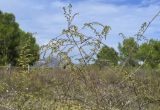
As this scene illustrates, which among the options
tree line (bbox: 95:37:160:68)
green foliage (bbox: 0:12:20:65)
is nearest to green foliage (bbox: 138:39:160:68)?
tree line (bbox: 95:37:160:68)

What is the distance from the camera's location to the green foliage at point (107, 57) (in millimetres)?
3689

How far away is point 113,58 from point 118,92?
0.33m

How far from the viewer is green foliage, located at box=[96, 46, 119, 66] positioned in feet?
12.1

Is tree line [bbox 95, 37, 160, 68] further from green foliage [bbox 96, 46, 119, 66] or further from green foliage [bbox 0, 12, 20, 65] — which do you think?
green foliage [bbox 0, 12, 20, 65]

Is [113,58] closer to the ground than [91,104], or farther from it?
farther from it

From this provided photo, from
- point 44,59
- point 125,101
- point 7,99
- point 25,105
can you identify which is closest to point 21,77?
point 25,105

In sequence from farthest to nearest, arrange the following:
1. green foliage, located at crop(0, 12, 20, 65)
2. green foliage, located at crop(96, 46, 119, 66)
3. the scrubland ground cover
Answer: green foliage, located at crop(0, 12, 20, 65)
green foliage, located at crop(96, 46, 119, 66)
the scrubland ground cover

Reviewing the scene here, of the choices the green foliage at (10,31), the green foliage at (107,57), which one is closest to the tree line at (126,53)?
the green foliage at (107,57)

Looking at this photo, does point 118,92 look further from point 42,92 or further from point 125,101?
point 42,92

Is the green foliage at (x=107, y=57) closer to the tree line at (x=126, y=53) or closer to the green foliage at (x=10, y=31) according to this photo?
the tree line at (x=126, y=53)

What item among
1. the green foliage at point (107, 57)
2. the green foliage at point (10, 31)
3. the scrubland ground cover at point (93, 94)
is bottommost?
the scrubland ground cover at point (93, 94)

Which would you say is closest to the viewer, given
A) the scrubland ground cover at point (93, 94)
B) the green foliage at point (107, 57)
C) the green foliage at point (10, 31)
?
the scrubland ground cover at point (93, 94)

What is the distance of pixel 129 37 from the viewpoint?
3.75 meters

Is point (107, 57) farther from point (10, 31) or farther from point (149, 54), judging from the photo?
point (10, 31)
